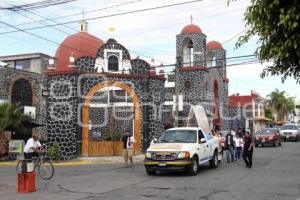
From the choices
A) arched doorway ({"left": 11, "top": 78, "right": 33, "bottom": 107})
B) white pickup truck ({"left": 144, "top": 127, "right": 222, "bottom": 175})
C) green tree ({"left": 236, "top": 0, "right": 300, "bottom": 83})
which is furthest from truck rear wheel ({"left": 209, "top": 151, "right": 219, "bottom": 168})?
arched doorway ({"left": 11, "top": 78, "right": 33, "bottom": 107})

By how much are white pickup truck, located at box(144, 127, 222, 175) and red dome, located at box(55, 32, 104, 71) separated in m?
19.5

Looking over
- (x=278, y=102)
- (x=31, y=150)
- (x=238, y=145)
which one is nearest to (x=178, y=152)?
(x=31, y=150)

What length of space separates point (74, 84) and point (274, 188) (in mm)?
16204

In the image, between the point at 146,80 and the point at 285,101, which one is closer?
the point at 146,80

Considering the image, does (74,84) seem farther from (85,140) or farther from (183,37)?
(183,37)

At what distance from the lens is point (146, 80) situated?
28453 mm

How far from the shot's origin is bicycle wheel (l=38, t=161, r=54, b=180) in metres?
16.6

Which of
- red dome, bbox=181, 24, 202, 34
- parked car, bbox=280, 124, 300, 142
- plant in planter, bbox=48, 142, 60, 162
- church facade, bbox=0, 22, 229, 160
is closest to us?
plant in planter, bbox=48, 142, 60, 162

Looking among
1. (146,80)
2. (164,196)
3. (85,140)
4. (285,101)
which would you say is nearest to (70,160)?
(85,140)

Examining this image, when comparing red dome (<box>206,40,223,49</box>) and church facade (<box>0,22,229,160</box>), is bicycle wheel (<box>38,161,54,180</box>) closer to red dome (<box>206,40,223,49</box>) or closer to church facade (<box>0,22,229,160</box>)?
church facade (<box>0,22,229,160</box>)

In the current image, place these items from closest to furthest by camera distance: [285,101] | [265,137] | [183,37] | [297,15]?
[297,15] → [265,137] → [183,37] → [285,101]

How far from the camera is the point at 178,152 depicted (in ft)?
55.5

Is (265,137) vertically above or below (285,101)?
below

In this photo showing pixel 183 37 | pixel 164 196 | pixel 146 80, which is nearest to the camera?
pixel 164 196
